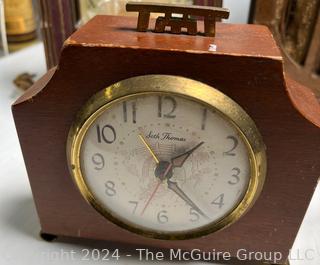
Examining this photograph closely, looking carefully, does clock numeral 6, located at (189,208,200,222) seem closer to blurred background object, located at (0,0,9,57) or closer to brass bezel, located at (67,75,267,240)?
brass bezel, located at (67,75,267,240)

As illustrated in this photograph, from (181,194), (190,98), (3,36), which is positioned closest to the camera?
(190,98)

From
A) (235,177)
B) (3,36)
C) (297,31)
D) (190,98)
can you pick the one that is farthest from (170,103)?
(3,36)

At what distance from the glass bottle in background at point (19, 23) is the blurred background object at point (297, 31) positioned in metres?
0.78

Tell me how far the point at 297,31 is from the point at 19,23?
3.02ft

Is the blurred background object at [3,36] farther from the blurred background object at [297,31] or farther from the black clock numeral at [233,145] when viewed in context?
the black clock numeral at [233,145]

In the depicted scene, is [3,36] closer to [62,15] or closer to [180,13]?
[62,15]

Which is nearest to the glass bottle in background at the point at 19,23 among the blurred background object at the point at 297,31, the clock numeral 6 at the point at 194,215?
the blurred background object at the point at 297,31

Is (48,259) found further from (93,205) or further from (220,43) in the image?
(220,43)

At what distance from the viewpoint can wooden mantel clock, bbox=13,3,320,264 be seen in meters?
0.50

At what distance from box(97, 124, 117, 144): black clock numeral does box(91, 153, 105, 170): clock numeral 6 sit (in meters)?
0.03

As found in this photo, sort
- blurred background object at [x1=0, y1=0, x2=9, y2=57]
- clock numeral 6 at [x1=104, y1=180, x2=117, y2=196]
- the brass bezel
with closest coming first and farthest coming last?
the brass bezel
clock numeral 6 at [x1=104, y1=180, x2=117, y2=196]
blurred background object at [x1=0, y1=0, x2=9, y2=57]

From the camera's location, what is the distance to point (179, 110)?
0.52 meters

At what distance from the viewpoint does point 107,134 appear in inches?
21.9

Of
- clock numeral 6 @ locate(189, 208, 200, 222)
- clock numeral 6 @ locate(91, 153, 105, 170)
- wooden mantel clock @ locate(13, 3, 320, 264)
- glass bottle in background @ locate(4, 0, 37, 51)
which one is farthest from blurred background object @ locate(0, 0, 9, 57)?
clock numeral 6 @ locate(189, 208, 200, 222)
